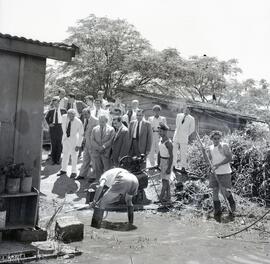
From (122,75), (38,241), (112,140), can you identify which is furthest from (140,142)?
(122,75)

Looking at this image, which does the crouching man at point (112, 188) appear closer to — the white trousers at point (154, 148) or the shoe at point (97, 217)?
the shoe at point (97, 217)

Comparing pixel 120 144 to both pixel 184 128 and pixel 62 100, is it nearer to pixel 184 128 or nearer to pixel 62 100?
pixel 184 128

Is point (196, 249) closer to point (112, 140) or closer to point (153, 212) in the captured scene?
point (153, 212)

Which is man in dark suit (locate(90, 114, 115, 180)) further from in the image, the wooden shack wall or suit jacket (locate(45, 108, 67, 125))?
the wooden shack wall

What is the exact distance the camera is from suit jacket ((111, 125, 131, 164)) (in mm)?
12210

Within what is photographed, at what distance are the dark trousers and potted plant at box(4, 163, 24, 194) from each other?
6.90 metres

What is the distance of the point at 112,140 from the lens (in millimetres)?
12430

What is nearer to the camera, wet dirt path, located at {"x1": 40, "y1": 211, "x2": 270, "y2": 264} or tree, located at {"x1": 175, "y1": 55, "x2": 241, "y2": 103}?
wet dirt path, located at {"x1": 40, "y1": 211, "x2": 270, "y2": 264}

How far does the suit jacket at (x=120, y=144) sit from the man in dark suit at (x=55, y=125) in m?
2.56

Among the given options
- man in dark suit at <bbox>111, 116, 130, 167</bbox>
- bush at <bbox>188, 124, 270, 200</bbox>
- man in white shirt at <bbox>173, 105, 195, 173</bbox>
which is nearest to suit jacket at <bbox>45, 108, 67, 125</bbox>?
man in dark suit at <bbox>111, 116, 130, 167</bbox>

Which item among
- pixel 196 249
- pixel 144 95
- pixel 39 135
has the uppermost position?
pixel 144 95

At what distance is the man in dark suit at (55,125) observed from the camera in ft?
45.8

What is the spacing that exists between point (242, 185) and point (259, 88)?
104ft

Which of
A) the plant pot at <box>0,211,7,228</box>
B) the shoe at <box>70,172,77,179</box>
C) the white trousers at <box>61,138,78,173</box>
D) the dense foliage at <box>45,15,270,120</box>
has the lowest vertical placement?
the plant pot at <box>0,211,7,228</box>
